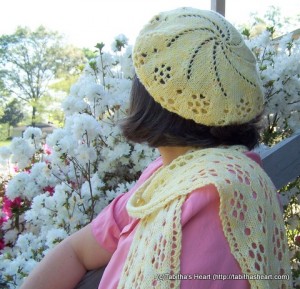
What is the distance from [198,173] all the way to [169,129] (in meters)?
0.19

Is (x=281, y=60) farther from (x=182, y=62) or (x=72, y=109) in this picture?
(x=182, y=62)

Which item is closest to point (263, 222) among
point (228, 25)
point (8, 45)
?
point (228, 25)

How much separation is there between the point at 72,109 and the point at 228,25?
2.89 ft

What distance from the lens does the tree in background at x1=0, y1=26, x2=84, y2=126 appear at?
35.7 ft

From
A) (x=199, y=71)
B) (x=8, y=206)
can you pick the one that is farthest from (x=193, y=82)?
(x=8, y=206)

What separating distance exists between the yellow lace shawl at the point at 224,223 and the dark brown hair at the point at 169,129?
0.25 ft

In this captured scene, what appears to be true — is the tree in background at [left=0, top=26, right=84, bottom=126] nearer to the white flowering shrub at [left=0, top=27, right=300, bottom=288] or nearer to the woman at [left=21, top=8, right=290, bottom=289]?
the white flowering shrub at [left=0, top=27, right=300, bottom=288]

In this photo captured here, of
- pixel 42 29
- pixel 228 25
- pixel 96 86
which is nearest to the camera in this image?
pixel 228 25

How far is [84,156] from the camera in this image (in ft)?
5.10

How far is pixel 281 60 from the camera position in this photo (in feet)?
6.12

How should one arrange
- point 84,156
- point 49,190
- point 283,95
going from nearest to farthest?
point 84,156
point 49,190
point 283,95

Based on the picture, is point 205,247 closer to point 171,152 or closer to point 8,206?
point 171,152

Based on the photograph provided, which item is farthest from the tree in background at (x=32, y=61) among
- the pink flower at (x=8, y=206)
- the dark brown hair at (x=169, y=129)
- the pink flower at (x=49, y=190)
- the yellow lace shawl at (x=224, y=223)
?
the yellow lace shawl at (x=224, y=223)

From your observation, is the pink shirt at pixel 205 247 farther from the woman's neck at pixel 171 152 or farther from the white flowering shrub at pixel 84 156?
the white flowering shrub at pixel 84 156
